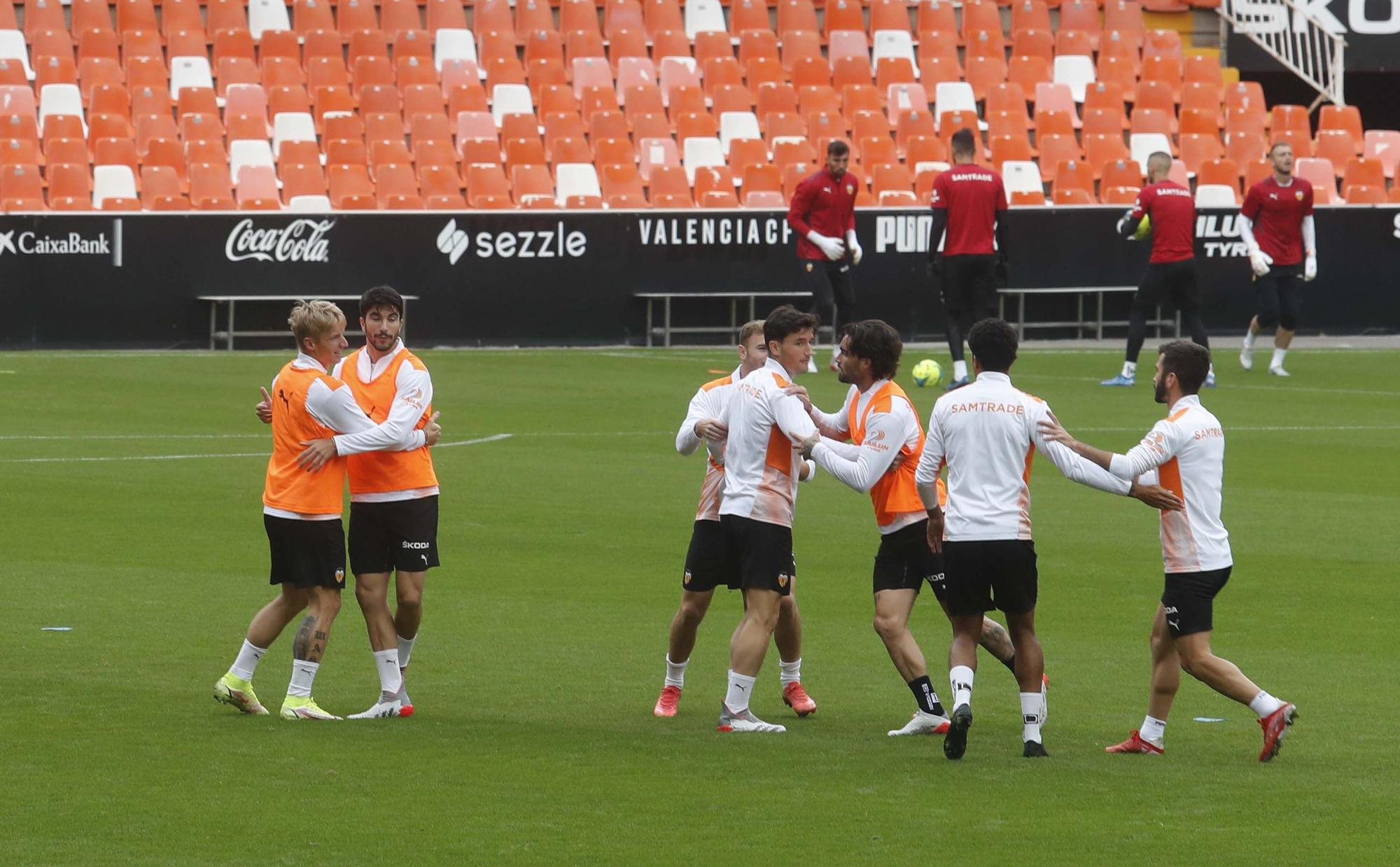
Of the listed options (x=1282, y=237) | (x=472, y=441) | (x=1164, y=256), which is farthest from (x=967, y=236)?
(x=472, y=441)

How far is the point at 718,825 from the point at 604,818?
1.18ft

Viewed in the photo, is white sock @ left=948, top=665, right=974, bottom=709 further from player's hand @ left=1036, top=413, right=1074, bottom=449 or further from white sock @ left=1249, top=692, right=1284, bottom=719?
player's hand @ left=1036, top=413, right=1074, bottom=449

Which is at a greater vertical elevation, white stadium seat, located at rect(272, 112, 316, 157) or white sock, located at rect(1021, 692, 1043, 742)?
white stadium seat, located at rect(272, 112, 316, 157)

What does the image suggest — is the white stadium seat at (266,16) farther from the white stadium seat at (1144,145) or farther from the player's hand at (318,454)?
the player's hand at (318,454)

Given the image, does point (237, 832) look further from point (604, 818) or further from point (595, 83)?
point (595, 83)

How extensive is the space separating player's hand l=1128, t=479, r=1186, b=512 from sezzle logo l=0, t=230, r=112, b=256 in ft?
57.9

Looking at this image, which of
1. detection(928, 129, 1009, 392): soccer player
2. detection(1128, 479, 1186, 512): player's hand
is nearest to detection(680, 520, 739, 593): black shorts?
detection(1128, 479, 1186, 512): player's hand

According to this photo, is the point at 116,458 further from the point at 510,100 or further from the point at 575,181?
the point at 510,100

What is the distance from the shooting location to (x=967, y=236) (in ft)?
65.5

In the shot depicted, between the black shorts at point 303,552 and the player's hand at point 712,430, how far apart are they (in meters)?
1.46

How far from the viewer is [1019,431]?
23.5ft

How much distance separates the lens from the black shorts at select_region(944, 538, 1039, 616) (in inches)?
282

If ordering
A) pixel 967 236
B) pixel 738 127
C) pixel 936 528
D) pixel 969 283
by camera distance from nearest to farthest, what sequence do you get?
pixel 936 528 < pixel 967 236 < pixel 969 283 < pixel 738 127

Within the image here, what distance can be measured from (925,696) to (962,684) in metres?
Answer: 0.50
